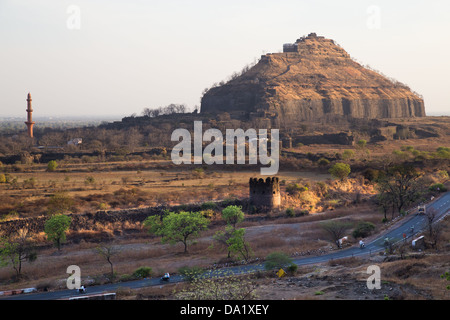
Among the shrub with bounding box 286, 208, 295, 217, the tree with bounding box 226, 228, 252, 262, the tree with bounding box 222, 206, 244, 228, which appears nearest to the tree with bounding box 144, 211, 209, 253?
the tree with bounding box 222, 206, 244, 228

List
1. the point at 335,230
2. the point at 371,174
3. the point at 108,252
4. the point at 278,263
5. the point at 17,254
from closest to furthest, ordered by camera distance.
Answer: the point at 278,263 → the point at 108,252 → the point at 17,254 → the point at 335,230 → the point at 371,174

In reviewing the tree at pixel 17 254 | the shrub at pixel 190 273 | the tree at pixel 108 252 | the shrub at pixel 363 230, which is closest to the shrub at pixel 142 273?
the tree at pixel 108 252

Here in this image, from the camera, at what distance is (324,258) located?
23.7 m

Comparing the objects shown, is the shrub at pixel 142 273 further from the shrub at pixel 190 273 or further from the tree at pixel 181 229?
the tree at pixel 181 229

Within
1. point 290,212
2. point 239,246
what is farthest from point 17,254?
point 290,212

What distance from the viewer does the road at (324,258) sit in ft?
64.1

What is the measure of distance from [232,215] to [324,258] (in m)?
9.36

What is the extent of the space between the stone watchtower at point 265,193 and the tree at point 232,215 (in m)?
4.69

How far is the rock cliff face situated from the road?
65199 millimetres

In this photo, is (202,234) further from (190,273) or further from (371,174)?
(371,174)

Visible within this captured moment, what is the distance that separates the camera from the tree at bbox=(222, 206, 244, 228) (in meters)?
32.0

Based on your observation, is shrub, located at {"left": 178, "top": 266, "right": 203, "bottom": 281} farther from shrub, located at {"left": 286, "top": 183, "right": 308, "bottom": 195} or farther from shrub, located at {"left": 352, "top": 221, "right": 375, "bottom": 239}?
shrub, located at {"left": 286, "top": 183, "right": 308, "bottom": 195}

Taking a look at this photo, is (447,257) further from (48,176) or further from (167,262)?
(48,176)
